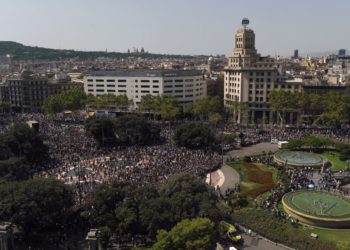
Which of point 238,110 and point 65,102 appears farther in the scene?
point 65,102

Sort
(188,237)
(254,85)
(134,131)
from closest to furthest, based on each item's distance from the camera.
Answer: (188,237), (134,131), (254,85)

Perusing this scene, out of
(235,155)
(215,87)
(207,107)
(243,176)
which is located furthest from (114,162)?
(215,87)

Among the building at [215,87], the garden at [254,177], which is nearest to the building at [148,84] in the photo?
the building at [215,87]

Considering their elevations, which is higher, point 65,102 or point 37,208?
point 65,102

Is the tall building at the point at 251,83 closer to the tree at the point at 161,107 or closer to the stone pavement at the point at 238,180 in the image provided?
the tree at the point at 161,107

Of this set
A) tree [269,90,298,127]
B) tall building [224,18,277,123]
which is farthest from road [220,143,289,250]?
tall building [224,18,277,123]

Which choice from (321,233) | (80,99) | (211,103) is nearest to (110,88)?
(80,99)

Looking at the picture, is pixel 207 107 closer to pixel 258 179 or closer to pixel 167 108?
pixel 167 108

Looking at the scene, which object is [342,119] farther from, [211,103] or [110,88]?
[110,88]
